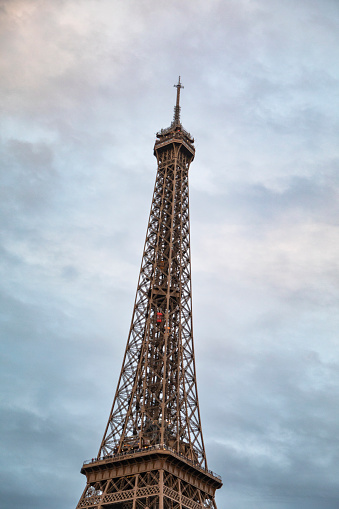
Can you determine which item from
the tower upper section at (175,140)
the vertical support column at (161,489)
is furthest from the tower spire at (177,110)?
the vertical support column at (161,489)

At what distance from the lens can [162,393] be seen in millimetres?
80000

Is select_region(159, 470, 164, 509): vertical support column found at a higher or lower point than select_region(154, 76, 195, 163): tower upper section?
lower

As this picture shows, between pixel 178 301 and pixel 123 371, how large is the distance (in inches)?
527

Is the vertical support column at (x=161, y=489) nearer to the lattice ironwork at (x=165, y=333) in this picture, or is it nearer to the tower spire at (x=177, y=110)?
the lattice ironwork at (x=165, y=333)

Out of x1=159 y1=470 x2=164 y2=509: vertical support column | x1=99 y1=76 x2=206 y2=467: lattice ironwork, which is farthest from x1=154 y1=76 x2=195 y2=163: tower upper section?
x1=159 y1=470 x2=164 y2=509: vertical support column

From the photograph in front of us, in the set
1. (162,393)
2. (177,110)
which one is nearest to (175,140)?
(177,110)

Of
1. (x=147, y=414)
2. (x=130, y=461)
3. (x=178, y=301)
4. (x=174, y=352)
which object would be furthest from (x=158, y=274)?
(x=130, y=461)

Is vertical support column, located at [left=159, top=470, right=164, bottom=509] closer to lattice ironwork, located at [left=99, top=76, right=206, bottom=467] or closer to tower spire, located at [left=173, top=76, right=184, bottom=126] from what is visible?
lattice ironwork, located at [left=99, top=76, right=206, bottom=467]

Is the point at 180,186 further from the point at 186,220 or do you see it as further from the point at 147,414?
the point at 147,414

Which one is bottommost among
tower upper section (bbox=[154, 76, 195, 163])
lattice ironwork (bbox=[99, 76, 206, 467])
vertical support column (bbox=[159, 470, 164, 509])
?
vertical support column (bbox=[159, 470, 164, 509])

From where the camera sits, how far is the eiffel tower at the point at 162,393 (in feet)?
236

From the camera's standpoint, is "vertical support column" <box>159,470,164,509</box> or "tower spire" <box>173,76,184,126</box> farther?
"tower spire" <box>173,76,184,126</box>

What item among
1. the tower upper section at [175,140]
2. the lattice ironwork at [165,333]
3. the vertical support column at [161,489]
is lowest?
the vertical support column at [161,489]

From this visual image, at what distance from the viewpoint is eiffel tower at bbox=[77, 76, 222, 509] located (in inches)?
2827
